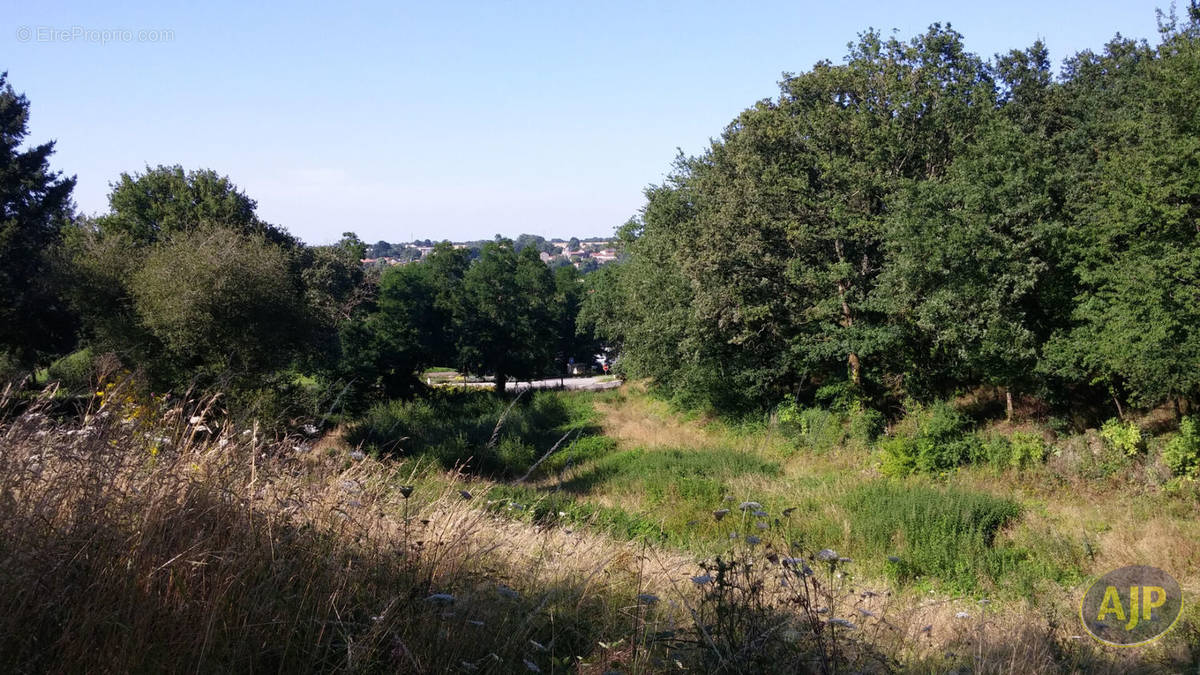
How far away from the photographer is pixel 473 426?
86.3ft

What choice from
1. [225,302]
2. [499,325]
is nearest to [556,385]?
[499,325]

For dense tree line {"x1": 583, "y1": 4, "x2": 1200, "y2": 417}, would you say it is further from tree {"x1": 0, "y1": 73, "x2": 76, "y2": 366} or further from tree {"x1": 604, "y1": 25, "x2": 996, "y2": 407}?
tree {"x1": 0, "y1": 73, "x2": 76, "y2": 366}

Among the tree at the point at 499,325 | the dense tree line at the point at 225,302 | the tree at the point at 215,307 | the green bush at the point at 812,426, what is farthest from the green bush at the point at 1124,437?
the tree at the point at 499,325

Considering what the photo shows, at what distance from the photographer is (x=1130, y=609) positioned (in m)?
6.50

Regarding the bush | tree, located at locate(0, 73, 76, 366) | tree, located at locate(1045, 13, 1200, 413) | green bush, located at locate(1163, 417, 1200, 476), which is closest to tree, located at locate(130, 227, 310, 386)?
tree, located at locate(0, 73, 76, 366)

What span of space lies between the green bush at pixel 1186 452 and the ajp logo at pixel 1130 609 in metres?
9.05

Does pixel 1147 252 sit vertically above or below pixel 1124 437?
above

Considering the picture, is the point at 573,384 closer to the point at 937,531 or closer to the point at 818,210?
the point at 818,210

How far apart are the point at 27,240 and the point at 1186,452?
34.0m

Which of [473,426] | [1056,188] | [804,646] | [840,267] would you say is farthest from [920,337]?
[804,646]

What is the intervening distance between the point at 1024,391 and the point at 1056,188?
5247mm

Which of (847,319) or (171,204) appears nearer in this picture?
(847,319)

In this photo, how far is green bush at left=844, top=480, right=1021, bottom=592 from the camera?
39.8 ft

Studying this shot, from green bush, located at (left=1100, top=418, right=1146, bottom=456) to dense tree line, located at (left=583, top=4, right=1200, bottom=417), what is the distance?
0.70 m
